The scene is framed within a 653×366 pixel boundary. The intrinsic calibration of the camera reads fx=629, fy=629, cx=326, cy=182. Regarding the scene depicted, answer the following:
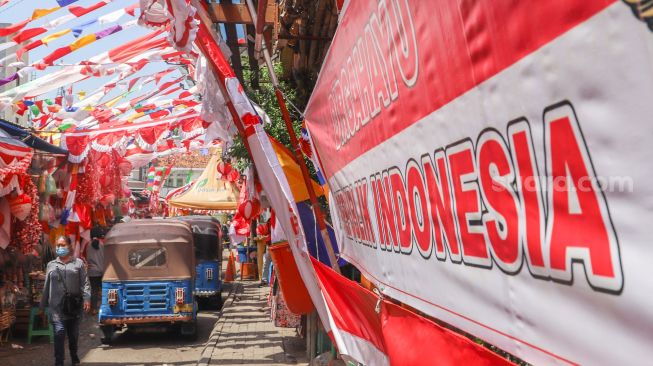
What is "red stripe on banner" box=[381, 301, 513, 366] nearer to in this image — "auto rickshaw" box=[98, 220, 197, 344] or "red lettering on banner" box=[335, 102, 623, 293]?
"red lettering on banner" box=[335, 102, 623, 293]

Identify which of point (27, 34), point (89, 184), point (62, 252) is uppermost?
point (27, 34)

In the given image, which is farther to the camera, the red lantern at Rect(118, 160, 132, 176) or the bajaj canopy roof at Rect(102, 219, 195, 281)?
the red lantern at Rect(118, 160, 132, 176)

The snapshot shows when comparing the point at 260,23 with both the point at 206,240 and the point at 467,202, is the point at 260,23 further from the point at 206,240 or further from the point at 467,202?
the point at 206,240

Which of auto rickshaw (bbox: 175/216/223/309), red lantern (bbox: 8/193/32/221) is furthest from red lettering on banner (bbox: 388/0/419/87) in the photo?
auto rickshaw (bbox: 175/216/223/309)

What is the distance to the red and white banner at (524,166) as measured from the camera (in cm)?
108

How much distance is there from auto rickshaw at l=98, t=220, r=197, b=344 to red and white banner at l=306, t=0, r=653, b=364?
38.5 ft

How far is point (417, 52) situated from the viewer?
2.07m

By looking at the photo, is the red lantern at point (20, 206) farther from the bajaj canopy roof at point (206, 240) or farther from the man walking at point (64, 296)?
the bajaj canopy roof at point (206, 240)

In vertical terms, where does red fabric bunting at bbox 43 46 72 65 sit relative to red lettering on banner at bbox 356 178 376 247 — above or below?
above

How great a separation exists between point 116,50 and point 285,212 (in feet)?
25.4

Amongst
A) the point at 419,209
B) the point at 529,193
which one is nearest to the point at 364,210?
the point at 419,209

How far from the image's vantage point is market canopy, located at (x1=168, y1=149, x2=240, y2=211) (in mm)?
26375

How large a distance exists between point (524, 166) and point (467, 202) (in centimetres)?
37

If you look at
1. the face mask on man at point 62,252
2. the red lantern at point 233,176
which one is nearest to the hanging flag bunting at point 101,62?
the face mask on man at point 62,252
